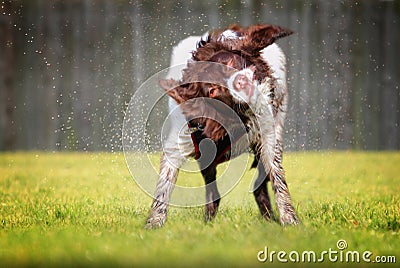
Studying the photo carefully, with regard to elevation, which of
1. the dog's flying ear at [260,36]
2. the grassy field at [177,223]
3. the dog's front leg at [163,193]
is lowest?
the grassy field at [177,223]

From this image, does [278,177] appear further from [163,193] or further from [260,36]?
[260,36]

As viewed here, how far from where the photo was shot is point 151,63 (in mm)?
5398

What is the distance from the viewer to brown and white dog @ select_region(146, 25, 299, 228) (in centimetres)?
261

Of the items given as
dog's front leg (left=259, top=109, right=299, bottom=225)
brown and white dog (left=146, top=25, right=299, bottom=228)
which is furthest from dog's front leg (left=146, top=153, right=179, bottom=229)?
dog's front leg (left=259, top=109, right=299, bottom=225)

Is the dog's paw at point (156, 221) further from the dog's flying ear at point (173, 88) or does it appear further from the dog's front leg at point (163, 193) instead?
the dog's flying ear at point (173, 88)

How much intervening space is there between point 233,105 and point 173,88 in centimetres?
31

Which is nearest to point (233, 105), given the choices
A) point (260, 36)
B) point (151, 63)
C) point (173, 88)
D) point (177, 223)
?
point (173, 88)

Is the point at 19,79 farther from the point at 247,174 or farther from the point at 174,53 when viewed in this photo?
the point at 174,53

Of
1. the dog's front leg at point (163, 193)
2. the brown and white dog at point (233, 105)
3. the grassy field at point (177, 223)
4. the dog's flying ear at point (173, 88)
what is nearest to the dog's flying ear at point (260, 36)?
the brown and white dog at point (233, 105)

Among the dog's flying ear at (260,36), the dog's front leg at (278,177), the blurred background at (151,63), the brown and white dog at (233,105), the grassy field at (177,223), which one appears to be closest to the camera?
the grassy field at (177,223)

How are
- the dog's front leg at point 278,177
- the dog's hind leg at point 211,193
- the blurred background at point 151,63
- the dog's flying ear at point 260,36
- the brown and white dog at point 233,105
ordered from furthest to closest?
the blurred background at point 151,63
the dog's hind leg at point 211,193
the dog's front leg at point 278,177
the dog's flying ear at point 260,36
the brown and white dog at point 233,105

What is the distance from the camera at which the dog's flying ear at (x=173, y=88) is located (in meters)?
2.71

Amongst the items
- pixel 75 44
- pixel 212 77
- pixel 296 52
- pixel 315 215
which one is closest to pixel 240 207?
pixel 315 215

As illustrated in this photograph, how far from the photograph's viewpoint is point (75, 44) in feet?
19.1
